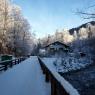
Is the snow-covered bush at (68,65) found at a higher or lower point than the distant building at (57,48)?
lower

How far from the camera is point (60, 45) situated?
96.6m

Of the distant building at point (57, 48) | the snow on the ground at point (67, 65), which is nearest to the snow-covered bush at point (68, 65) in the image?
the snow on the ground at point (67, 65)

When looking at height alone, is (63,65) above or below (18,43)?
below

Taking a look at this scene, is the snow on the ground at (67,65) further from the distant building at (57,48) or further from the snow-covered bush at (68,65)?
the distant building at (57,48)

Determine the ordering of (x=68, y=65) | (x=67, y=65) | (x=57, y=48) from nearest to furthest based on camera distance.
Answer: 1. (x=67, y=65)
2. (x=68, y=65)
3. (x=57, y=48)

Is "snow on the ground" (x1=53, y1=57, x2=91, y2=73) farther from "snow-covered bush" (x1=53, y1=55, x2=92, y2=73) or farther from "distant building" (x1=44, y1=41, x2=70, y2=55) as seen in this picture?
"distant building" (x1=44, y1=41, x2=70, y2=55)

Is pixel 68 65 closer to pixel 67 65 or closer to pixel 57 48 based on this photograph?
pixel 67 65

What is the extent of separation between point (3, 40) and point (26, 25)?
2943cm

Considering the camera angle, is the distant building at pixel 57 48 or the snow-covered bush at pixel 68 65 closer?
the snow-covered bush at pixel 68 65

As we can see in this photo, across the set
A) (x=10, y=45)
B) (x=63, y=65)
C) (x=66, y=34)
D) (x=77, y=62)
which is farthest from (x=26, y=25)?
(x=66, y=34)

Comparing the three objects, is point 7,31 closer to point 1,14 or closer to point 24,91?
point 1,14

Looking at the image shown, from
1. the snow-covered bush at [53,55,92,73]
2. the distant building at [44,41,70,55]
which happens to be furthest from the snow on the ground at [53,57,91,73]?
the distant building at [44,41,70,55]

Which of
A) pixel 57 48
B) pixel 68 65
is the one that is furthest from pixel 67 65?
pixel 57 48

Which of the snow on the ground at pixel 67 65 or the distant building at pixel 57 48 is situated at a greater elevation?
the distant building at pixel 57 48
